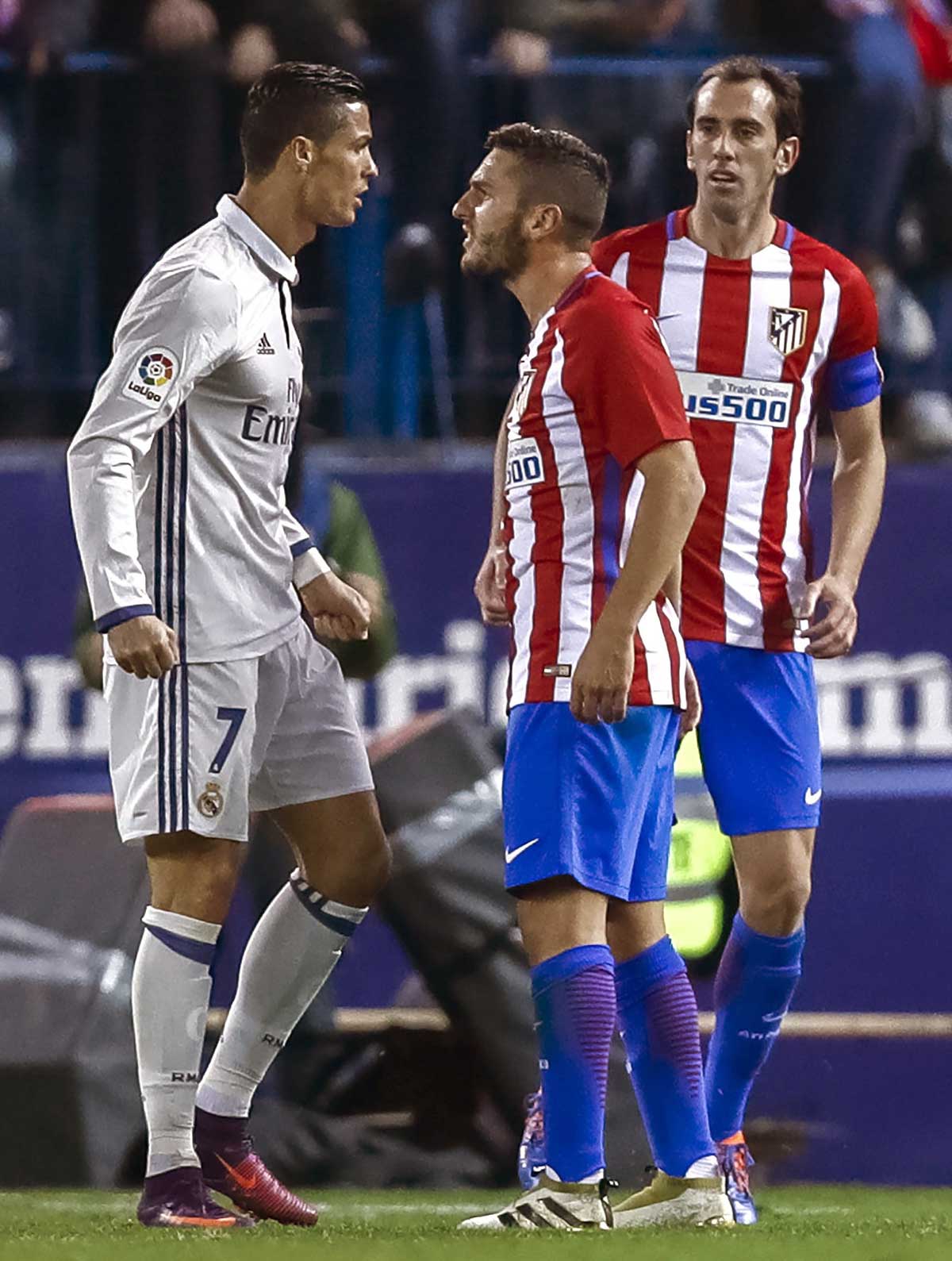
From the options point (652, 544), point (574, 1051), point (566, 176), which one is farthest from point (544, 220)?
point (574, 1051)

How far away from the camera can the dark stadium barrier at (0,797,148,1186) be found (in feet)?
17.7

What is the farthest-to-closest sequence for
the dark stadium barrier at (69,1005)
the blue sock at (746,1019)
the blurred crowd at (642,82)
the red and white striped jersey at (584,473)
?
the blurred crowd at (642,82) < the dark stadium barrier at (69,1005) < the blue sock at (746,1019) < the red and white striped jersey at (584,473)

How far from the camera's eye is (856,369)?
4.71 meters

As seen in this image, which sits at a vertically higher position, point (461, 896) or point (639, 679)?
point (639, 679)

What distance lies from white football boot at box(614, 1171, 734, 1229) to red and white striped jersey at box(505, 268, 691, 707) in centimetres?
79

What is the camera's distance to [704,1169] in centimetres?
393

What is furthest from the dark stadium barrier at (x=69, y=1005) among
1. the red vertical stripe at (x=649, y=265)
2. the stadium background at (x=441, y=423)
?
the red vertical stripe at (x=649, y=265)

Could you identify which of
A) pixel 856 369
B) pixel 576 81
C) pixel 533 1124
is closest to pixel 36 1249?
pixel 533 1124

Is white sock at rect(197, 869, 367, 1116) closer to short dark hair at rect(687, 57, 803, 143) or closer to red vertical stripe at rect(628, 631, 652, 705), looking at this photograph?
red vertical stripe at rect(628, 631, 652, 705)

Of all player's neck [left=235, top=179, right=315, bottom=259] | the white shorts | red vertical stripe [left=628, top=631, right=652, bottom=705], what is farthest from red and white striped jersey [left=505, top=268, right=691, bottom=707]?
player's neck [left=235, top=179, right=315, bottom=259]

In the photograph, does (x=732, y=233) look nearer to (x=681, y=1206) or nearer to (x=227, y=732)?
(x=227, y=732)

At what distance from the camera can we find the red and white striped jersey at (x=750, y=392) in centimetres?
460

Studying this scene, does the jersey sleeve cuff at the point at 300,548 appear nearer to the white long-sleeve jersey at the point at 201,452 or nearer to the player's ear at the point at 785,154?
the white long-sleeve jersey at the point at 201,452

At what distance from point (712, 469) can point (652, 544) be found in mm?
886
